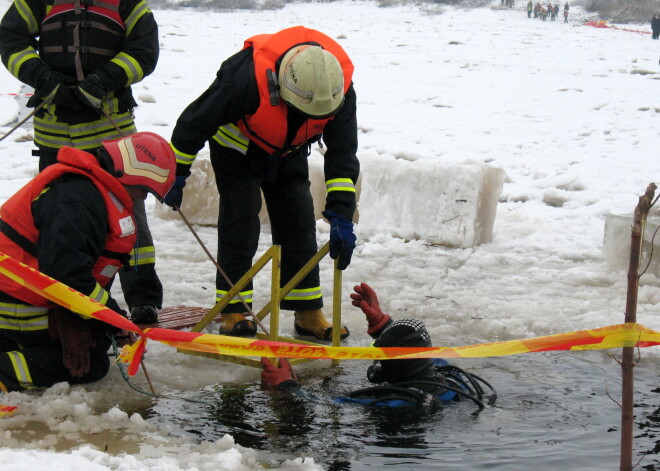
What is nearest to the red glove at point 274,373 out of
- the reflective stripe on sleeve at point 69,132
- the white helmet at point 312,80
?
the white helmet at point 312,80

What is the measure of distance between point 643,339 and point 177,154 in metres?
2.62

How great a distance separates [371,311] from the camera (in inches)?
163

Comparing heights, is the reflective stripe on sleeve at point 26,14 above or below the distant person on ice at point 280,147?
above

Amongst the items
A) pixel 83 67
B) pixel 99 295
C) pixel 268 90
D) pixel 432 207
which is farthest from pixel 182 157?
pixel 432 207

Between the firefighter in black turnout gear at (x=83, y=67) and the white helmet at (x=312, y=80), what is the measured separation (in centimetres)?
109

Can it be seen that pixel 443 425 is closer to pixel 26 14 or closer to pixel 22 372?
pixel 22 372

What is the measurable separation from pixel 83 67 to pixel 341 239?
1.79 m

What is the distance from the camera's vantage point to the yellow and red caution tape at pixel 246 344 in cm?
291

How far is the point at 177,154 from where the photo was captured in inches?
173

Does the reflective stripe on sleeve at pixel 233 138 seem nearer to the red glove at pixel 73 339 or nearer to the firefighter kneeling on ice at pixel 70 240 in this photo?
the firefighter kneeling on ice at pixel 70 240

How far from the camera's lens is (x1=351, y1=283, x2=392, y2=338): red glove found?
413cm

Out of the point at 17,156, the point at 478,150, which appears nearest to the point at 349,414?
the point at 17,156

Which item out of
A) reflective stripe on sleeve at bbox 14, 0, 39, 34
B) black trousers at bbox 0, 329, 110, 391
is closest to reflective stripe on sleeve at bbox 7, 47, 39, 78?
reflective stripe on sleeve at bbox 14, 0, 39, 34

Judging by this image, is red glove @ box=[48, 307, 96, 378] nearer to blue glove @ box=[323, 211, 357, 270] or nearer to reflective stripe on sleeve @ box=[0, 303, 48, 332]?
reflective stripe on sleeve @ box=[0, 303, 48, 332]
